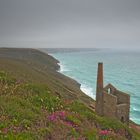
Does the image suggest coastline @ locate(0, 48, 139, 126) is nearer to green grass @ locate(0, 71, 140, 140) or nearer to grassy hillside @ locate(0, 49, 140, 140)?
green grass @ locate(0, 71, 140, 140)

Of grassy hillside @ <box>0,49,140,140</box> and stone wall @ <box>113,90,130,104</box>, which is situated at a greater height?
grassy hillside @ <box>0,49,140,140</box>

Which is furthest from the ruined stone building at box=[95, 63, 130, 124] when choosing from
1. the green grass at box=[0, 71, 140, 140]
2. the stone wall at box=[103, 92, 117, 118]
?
the green grass at box=[0, 71, 140, 140]

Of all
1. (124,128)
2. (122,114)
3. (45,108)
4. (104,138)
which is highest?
(45,108)

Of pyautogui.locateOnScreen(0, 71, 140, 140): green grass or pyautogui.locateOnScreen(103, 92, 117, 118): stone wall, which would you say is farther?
pyautogui.locateOnScreen(103, 92, 117, 118): stone wall

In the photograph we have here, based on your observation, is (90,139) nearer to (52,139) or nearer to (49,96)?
(52,139)

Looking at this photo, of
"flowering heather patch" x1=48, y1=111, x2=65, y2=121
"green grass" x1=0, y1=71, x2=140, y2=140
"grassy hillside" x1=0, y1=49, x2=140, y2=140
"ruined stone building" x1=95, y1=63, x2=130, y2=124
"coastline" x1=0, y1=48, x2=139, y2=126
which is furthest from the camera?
"coastline" x1=0, y1=48, x2=139, y2=126

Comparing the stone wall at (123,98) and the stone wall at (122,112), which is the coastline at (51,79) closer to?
the stone wall at (122,112)

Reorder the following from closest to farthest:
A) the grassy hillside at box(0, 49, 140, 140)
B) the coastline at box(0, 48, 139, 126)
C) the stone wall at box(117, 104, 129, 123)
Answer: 1. the grassy hillside at box(0, 49, 140, 140)
2. the stone wall at box(117, 104, 129, 123)
3. the coastline at box(0, 48, 139, 126)

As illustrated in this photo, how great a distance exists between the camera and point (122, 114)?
27.7m

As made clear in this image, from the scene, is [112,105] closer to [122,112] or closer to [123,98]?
[122,112]

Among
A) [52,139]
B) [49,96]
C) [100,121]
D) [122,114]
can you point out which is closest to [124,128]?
[100,121]

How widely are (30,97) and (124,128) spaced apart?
21.2ft

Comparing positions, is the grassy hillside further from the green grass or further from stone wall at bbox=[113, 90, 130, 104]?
stone wall at bbox=[113, 90, 130, 104]

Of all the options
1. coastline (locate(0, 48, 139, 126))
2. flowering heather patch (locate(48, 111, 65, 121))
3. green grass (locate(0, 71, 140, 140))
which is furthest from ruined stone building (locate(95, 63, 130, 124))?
flowering heather patch (locate(48, 111, 65, 121))
